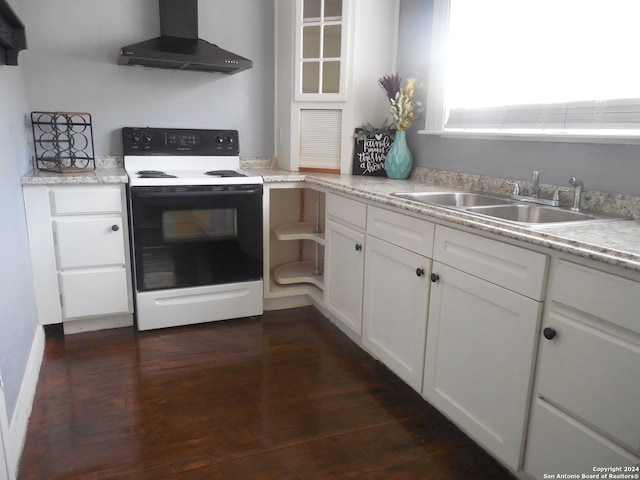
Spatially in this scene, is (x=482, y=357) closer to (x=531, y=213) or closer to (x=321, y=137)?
(x=531, y=213)

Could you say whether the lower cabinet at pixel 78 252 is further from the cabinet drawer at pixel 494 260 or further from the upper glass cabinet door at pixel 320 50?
the cabinet drawer at pixel 494 260

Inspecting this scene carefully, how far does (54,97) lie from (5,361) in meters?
1.81

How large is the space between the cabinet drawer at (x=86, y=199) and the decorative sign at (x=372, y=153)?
4.65 feet

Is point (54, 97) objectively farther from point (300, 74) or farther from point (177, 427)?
point (177, 427)

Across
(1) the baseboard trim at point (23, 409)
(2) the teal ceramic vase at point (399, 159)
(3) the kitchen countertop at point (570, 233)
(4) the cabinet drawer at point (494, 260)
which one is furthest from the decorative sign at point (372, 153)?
(1) the baseboard trim at point (23, 409)

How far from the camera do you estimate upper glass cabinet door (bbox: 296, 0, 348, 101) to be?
9.66 ft

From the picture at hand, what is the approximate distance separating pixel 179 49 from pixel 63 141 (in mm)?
844

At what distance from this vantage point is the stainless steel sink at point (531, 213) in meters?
1.81

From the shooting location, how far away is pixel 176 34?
2918 millimetres

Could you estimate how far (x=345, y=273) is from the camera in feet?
8.38

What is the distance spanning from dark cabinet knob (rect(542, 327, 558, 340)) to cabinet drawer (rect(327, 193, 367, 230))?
1088 mm

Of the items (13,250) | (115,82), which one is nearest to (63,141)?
(115,82)

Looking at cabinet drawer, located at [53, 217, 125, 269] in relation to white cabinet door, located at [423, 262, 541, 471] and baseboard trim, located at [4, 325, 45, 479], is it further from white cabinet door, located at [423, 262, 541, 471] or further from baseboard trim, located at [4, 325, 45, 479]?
white cabinet door, located at [423, 262, 541, 471]

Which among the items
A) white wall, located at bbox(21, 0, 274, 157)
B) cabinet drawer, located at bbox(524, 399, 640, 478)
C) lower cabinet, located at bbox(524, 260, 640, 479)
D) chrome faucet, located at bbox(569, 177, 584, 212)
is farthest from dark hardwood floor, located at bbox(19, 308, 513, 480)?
white wall, located at bbox(21, 0, 274, 157)
